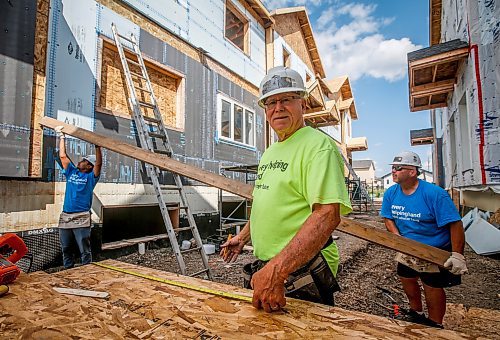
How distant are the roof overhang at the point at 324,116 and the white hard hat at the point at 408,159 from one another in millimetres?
10406

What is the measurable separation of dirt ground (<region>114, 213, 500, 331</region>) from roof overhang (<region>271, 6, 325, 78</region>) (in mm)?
10430

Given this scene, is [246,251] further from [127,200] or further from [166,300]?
[166,300]

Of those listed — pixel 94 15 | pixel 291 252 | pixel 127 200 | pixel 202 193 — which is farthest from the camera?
pixel 202 193

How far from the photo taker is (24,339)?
1012mm

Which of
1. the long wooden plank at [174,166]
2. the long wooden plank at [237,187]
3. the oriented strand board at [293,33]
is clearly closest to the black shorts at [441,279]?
the long wooden plank at [237,187]

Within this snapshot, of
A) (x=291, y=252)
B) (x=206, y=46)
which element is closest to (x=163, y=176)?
(x=206, y=46)

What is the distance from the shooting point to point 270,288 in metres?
1.22

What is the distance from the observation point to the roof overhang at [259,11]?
399 inches

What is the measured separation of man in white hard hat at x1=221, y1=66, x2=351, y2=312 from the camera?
123 cm

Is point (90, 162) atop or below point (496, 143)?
below

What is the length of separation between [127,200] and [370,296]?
4635mm

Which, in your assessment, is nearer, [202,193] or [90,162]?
[90,162]

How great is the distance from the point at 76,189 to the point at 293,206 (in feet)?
13.4

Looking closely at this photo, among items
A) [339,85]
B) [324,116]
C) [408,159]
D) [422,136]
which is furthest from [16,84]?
[339,85]
